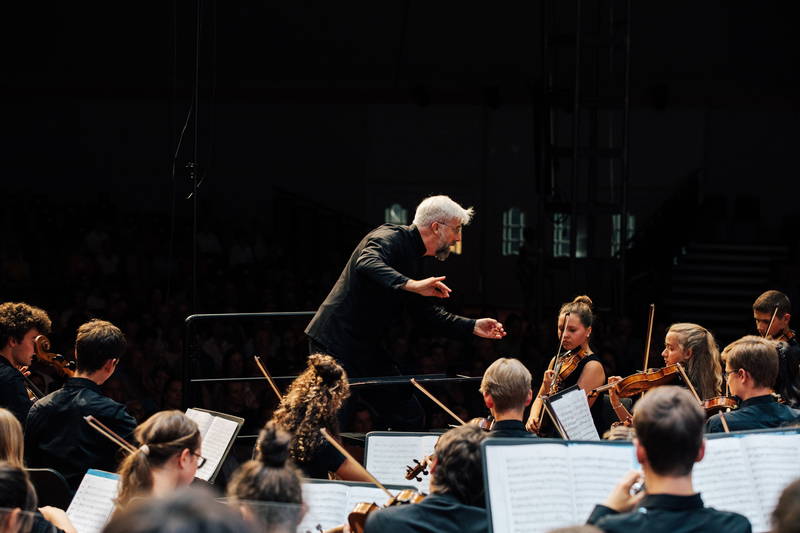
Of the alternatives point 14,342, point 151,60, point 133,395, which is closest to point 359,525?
point 14,342

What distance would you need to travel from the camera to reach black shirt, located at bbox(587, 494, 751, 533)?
220 centimetres

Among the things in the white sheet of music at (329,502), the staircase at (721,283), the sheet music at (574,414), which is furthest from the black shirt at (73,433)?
the staircase at (721,283)

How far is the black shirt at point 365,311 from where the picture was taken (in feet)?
14.5

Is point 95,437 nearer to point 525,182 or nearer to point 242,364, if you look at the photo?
point 242,364

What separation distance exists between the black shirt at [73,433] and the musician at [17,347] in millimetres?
406

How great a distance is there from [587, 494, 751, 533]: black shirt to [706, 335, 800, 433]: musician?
A: 1307mm

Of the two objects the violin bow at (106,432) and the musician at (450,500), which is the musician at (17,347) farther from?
the musician at (450,500)

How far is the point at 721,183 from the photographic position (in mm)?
14961

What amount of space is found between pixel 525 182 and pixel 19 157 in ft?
23.6

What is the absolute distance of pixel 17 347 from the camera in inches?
164

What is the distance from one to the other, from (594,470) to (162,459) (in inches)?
44.6

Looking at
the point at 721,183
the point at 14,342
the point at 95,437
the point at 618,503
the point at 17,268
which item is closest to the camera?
the point at 618,503

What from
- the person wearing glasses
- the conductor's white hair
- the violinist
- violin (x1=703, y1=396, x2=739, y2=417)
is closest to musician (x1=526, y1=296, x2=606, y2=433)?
the violinist

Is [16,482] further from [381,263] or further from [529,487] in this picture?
[381,263]
